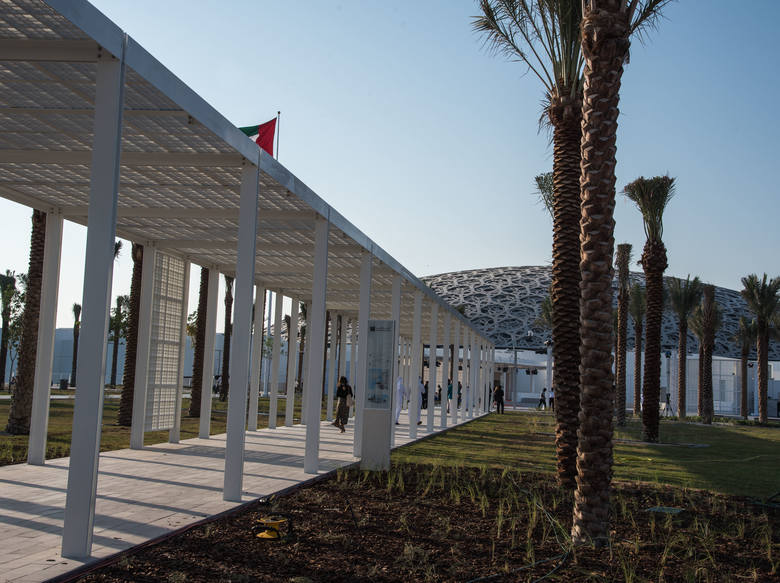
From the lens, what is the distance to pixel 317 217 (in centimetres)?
1102

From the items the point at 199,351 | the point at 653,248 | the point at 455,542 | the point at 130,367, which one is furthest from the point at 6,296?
the point at 455,542

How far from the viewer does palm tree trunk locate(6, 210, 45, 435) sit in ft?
46.3

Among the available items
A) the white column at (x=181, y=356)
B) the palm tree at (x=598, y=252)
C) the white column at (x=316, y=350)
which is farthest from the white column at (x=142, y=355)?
the palm tree at (x=598, y=252)

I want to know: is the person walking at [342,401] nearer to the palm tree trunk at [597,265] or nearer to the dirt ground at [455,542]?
the dirt ground at [455,542]

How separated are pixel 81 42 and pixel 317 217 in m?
5.32

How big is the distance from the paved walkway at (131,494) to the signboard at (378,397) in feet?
2.28

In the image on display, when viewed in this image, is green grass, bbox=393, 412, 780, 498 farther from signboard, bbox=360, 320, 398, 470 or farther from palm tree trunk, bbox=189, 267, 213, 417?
palm tree trunk, bbox=189, 267, 213, 417

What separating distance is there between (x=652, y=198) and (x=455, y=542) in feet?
60.2

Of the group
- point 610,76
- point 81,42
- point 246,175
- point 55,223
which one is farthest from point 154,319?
point 610,76

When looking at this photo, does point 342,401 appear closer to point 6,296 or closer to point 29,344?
point 29,344

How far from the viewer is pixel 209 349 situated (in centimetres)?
1471

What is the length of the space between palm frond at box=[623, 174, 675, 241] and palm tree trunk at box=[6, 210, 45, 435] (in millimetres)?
16738

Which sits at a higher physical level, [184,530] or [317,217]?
[317,217]

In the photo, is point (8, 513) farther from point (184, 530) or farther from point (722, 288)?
point (722, 288)
